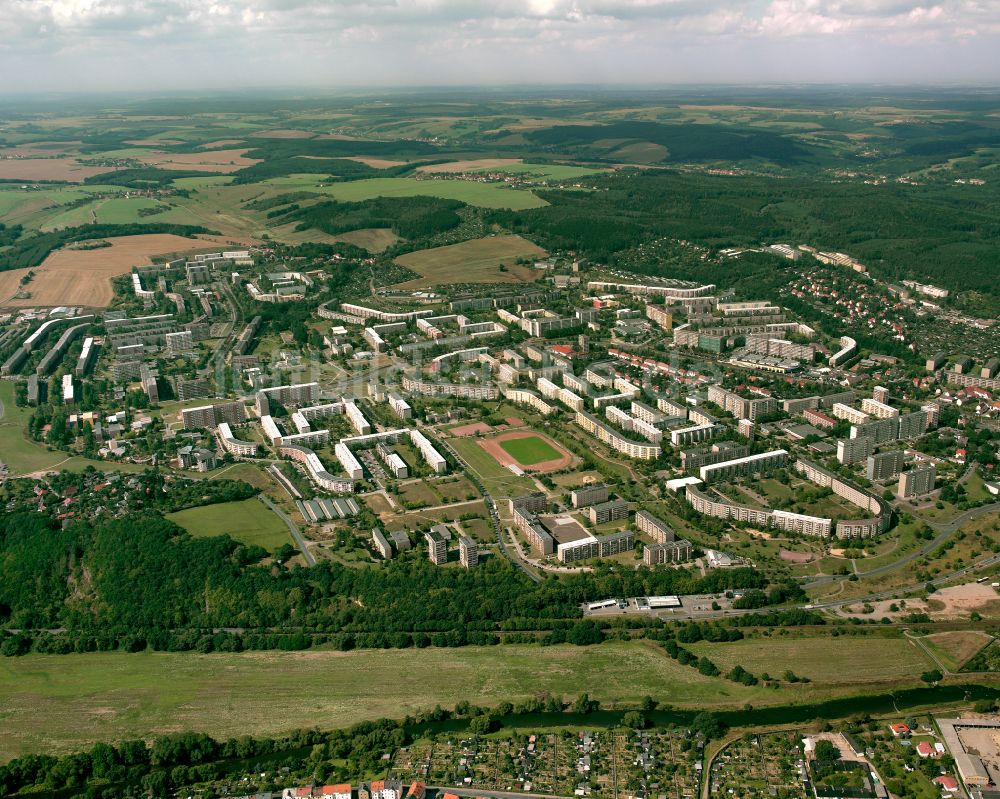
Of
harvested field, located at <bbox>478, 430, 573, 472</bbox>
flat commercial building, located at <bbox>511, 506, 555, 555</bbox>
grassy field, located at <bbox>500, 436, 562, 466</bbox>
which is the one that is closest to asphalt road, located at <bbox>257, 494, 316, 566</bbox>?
flat commercial building, located at <bbox>511, 506, 555, 555</bbox>

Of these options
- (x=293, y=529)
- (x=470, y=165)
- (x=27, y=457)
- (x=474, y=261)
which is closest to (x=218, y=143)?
(x=470, y=165)

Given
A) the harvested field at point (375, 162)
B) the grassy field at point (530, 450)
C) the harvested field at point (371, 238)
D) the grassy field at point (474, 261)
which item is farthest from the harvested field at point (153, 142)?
the grassy field at point (530, 450)

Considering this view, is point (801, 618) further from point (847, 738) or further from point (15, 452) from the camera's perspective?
point (15, 452)

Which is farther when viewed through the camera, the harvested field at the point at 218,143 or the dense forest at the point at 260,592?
the harvested field at the point at 218,143

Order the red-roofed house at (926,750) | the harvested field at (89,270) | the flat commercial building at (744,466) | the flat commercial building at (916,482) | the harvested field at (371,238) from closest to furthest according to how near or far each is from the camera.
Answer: the red-roofed house at (926,750) → the flat commercial building at (916,482) → the flat commercial building at (744,466) → the harvested field at (89,270) → the harvested field at (371,238)

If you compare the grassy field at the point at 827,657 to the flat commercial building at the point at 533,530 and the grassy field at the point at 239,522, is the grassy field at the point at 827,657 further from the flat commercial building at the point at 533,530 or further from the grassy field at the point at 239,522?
the grassy field at the point at 239,522

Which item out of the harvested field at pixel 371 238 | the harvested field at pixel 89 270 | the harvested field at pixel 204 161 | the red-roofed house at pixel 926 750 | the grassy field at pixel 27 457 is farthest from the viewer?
the harvested field at pixel 204 161
